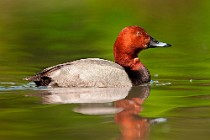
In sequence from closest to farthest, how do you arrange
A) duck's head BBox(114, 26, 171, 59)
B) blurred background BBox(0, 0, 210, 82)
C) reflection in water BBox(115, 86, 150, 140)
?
reflection in water BBox(115, 86, 150, 140) < duck's head BBox(114, 26, 171, 59) < blurred background BBox(0, 0, 210, 82)

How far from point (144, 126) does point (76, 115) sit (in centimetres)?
108

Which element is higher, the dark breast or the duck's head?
the duck's head

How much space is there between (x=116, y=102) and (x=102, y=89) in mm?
1264

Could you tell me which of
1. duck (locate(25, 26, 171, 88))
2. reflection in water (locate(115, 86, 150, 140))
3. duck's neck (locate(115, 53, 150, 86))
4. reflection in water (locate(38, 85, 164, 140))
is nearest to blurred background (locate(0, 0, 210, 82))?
duck's neck (locate(115, 53, 150, 86))

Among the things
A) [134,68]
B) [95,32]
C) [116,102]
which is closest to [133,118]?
[116,102]

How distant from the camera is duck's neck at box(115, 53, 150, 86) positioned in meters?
12.5

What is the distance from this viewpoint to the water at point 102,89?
8812 mm

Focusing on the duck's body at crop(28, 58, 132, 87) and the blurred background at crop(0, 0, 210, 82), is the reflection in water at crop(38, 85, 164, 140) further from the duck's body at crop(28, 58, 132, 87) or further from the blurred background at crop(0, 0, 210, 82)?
the blurred background at crop(0, 0, 210, 82)

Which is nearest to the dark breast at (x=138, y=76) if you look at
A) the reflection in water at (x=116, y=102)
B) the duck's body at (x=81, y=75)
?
the reflection in water at (x=116, y=102)

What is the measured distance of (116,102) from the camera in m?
10.7

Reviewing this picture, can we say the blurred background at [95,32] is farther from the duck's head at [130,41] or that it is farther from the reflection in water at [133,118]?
the reflection in water at [133,118]

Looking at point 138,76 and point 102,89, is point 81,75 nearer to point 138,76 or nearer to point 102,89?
point 102,89

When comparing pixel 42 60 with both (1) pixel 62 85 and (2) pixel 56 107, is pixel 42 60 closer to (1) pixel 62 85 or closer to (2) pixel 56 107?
(1) pixel 62 85

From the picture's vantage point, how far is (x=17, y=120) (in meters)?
9.38
